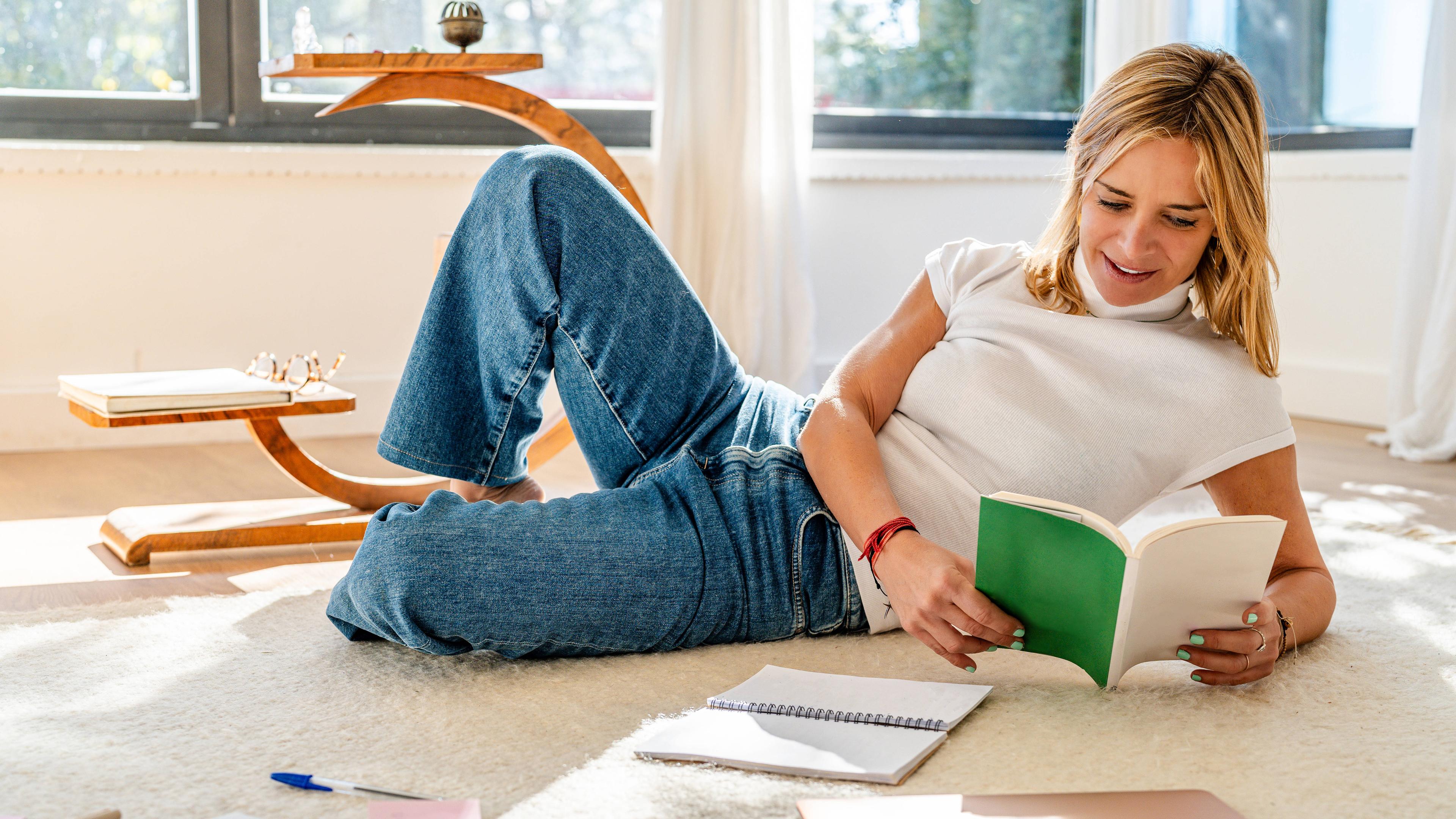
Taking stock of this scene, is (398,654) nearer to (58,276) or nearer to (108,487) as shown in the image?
(108,487)

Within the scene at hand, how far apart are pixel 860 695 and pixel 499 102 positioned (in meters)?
1.55

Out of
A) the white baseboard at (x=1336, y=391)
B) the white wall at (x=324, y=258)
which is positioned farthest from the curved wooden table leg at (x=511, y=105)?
the white baseboard at (x=1336, y=391)

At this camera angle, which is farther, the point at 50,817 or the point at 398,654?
the point at 398,654

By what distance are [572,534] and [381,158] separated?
202 cm

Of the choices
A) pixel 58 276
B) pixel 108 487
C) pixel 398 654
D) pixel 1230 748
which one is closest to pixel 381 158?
pixel 58 276

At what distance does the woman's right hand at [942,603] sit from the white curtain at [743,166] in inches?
81.0

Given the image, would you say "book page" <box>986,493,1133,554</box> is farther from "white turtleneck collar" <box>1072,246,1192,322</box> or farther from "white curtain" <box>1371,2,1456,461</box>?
"white curtain" <box>1371,2,1456,461</box>

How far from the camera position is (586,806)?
101 centimetres

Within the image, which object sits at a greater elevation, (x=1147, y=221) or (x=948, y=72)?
(x=948, y=72)

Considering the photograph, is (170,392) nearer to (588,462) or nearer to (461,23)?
(588,462)

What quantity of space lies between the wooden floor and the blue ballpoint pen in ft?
2.32

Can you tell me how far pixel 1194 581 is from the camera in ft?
3.59

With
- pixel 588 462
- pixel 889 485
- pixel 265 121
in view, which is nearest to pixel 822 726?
pixel 889 485

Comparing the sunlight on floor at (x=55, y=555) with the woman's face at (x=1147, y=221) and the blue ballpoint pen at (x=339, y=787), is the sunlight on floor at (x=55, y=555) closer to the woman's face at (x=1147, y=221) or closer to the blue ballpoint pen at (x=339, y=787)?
the blue ballpoint pen at (x=339, y=787)
